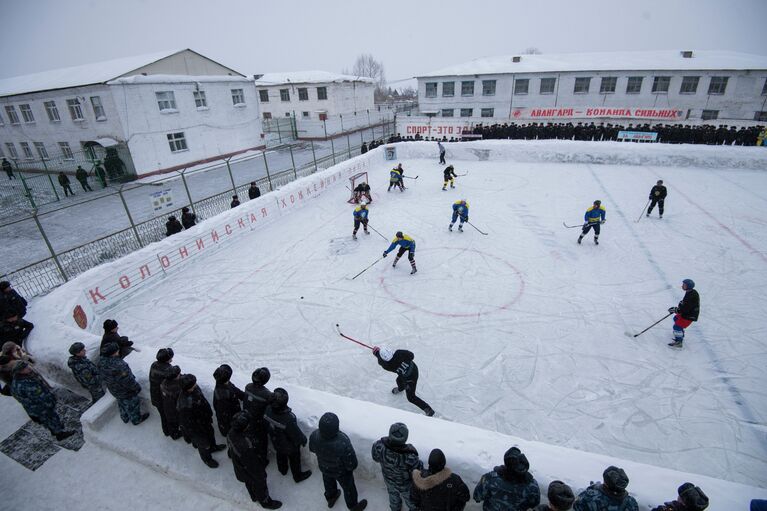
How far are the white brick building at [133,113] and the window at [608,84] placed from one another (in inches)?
1097

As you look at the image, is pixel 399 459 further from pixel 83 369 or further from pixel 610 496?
pixel 83 369

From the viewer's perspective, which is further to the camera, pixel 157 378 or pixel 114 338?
pixel 114 338

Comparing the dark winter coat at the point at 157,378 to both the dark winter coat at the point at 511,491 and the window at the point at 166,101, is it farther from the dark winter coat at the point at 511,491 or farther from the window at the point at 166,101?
the window at the point at 166,101

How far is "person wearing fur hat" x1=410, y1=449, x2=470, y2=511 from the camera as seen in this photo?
9.79 ft

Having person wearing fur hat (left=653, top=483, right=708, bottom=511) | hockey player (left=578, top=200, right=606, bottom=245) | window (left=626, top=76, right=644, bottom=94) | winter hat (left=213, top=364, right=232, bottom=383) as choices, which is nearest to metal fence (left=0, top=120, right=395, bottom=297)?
winter hat (left=213, top=364, right=232, bottom=383)

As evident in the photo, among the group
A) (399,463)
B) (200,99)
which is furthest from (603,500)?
(200,99)

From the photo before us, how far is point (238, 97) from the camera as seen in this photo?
26.9 metres

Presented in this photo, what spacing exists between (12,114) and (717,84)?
50.0 m

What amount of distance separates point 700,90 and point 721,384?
32.7m

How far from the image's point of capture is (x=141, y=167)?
20.6 metres

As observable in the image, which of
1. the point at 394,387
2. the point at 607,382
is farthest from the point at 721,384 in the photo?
the point at 394,387

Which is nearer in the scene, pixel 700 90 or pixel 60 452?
pixel 60 452

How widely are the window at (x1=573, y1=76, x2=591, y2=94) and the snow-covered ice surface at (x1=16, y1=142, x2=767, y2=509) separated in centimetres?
1943

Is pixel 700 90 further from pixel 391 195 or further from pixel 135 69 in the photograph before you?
pixel 135 69
